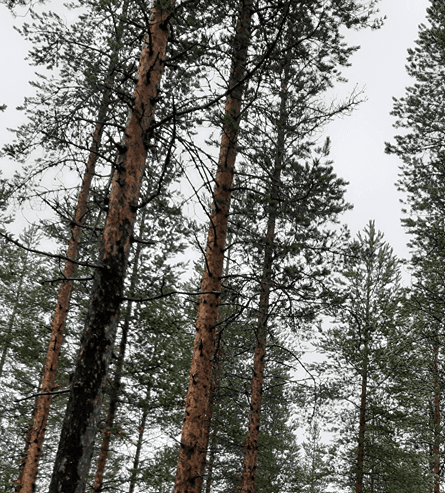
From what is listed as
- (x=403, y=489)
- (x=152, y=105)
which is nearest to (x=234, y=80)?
(x=152, y=105)

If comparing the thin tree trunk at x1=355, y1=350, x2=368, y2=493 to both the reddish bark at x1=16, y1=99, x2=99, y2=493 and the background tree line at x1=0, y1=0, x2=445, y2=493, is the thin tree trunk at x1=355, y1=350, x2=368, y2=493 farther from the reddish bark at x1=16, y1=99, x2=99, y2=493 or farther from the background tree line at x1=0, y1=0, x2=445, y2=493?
the reddish bark at x1=16, y1=99, x2=99, y2=493

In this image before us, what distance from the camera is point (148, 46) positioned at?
12.1 feet

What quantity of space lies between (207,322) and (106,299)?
2.78 meters

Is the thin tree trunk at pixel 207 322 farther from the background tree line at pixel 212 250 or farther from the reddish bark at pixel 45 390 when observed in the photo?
the reddish bark at pixel 45 390

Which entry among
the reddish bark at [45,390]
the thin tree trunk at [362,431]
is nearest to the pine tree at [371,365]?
the thin tree trunk at [362,431]

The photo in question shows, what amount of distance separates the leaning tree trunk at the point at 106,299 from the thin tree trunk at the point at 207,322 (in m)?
1.22

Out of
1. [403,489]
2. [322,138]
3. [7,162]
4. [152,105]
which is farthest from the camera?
[403,489]

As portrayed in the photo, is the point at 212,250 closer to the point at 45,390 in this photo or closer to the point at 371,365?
the point at 45,390

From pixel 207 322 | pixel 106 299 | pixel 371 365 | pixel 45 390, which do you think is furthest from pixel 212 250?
pixel 371 365

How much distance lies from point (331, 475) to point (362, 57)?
1292cm

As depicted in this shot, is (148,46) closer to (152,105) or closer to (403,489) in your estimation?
(152,105)

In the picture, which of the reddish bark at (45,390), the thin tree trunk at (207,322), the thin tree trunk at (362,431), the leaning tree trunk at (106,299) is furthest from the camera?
the thin tree trunk at (362,431)

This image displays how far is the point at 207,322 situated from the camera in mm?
5461

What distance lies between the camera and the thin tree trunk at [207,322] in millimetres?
4836
